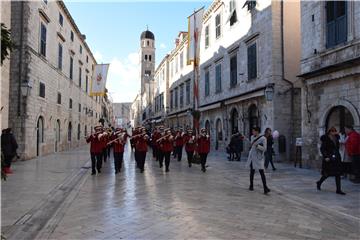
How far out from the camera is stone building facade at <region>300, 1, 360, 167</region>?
1146 centimetres

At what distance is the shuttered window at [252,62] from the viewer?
64.1ft

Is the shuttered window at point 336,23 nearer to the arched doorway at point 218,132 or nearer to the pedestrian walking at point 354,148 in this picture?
the pedestrian walking at point 354,148

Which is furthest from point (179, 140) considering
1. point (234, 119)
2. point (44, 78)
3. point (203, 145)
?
point (44, 78)

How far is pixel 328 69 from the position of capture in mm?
12344

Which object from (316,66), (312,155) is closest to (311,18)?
(316,66)

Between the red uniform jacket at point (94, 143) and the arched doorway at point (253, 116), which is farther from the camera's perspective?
the arched doorway at point (253, 116)

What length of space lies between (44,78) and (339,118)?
53.2 feet

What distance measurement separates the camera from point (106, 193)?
8.51 metres

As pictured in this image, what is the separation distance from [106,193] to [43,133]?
45.9 ft

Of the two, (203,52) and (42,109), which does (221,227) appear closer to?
(42,109)

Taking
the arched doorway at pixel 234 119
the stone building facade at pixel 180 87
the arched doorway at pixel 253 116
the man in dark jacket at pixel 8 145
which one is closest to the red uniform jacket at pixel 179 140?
the arched doorway at pixel 253 116

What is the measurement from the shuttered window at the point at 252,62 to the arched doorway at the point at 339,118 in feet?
23.3

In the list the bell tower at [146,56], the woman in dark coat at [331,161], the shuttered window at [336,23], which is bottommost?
the woman in dark coat at [331,161]

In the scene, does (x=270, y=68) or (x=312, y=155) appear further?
(x=270, y=68)
